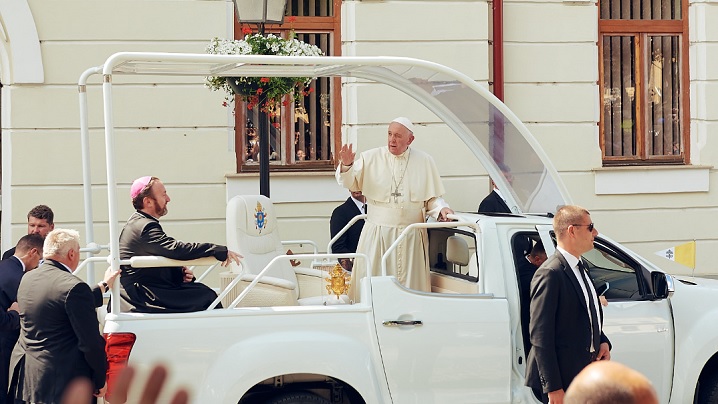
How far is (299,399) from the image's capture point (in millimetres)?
5320

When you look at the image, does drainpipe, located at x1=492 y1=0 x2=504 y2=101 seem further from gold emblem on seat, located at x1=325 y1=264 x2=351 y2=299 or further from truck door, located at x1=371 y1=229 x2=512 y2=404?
truck door, located at x1=371 y1=229 x2=512 y2=404

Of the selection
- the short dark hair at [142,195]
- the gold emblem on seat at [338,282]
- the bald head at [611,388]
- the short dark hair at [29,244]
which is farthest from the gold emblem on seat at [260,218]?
the bald head at [611,388]

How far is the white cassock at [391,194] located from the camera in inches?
261

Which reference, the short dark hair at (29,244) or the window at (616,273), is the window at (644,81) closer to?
the window at (616,273)

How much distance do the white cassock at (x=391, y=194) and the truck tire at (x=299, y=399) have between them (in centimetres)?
132

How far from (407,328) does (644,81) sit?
7553mm

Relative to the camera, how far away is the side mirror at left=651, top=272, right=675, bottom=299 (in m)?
5.71

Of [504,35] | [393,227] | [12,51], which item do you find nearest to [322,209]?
[504,35]

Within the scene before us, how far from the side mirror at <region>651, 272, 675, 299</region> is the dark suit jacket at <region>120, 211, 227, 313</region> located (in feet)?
7.66

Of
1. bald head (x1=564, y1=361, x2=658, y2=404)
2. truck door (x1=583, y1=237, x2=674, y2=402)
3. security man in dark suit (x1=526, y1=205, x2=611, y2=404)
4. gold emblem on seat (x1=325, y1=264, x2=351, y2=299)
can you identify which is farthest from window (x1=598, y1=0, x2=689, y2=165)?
bald head (x1=564, y1=361, x2=658, y2=404)

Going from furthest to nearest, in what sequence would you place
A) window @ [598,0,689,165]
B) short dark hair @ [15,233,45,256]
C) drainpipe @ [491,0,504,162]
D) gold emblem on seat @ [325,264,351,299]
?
window @ [598,0,689,165] < drainpipe @ [491,0,504,162] < gold emblem on seat @ [325,264,351,299] < short dark hair @ [15,233,45,256]

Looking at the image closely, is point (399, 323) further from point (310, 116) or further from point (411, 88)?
point (310, 116)

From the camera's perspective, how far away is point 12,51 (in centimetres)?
1011

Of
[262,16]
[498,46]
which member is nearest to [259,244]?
[262,16]
